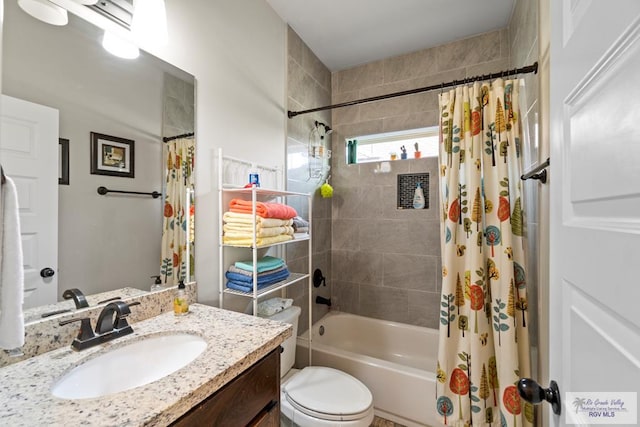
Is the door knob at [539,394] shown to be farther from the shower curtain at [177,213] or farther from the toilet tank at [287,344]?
the shower curtain at [177,213]

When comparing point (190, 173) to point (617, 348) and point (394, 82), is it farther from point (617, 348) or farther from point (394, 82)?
point (394, 82)

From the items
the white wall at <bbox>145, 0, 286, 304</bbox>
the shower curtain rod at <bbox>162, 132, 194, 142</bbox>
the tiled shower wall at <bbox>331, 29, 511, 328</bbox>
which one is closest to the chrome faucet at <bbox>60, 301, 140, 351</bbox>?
the white wall at <bbox>145, 0, 286, 304</bbox>

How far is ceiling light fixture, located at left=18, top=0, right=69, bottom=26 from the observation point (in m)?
0.81

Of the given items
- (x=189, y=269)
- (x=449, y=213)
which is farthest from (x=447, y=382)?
(x=189, y=269)

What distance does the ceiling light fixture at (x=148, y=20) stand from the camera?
1.04 m

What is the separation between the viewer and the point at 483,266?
4.75 feet

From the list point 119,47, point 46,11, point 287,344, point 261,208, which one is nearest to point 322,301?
point 287,344

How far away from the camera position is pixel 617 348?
40cm

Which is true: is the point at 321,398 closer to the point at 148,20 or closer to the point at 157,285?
the point at 157,285

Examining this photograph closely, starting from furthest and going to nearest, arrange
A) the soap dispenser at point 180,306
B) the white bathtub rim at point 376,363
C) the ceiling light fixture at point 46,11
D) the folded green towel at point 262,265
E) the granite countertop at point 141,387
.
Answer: the white bathtub rim at point 376,363 → the folded green towel at point 262,265 → the soap dispenser at point 180,306 → the ceiling light fixture at point 46,11 → the granite countertop at point 141,387

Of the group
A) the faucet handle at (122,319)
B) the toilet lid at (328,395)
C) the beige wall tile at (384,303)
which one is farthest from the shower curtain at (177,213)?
the beige wall tile at (384,303)

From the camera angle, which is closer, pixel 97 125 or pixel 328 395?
pixel 97 125

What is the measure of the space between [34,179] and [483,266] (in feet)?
6.26

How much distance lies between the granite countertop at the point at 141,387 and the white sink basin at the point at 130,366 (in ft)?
0.07
